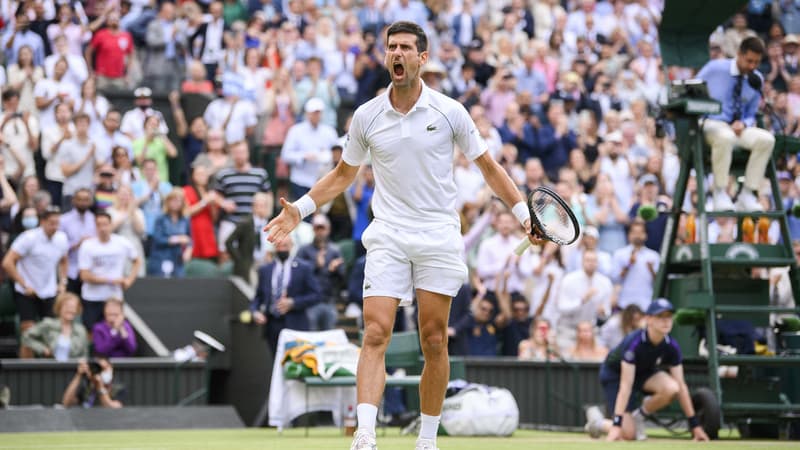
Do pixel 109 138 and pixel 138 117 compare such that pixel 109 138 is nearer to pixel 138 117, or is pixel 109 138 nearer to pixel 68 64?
pixel 138 117

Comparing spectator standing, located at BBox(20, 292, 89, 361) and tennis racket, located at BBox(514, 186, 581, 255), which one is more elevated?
tennis racket, located at BBox(514, 186, 581, 255)

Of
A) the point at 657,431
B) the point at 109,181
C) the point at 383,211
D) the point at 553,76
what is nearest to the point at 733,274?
the point at 657,431

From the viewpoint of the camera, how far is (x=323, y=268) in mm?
18594

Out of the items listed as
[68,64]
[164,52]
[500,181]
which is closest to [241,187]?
[68,64]

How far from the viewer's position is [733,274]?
1523 centimetres

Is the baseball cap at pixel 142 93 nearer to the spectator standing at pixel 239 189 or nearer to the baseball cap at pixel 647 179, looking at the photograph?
the spectator standing at pixel 239 189

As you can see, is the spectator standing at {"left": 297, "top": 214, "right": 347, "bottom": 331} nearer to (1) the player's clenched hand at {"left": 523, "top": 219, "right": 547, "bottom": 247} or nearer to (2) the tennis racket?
(2) the tennis racket

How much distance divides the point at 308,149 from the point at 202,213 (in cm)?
205

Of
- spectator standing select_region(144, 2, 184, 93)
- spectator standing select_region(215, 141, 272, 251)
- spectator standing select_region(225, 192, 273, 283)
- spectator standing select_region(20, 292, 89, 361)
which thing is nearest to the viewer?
spectator standing select_region(20, 292, 89, 361)

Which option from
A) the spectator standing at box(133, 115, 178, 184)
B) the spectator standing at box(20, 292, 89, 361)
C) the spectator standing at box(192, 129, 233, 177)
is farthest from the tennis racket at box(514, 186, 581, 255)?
the spectator standing at box(133, 115, 178, 184)

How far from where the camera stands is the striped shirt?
20.0 m

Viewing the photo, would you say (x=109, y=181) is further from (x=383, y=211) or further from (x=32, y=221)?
(x=383, y=211)

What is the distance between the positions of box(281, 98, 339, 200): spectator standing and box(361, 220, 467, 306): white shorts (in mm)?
11863

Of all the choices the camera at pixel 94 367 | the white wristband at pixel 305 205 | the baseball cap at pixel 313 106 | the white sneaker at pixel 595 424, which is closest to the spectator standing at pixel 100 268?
the camera at pixel 94 367
